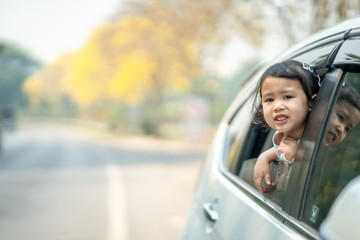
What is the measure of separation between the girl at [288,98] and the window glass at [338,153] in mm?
161

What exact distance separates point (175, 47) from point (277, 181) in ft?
106

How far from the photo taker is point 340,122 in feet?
5.28

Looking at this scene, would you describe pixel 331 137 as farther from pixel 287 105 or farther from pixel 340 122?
pixel 287 105

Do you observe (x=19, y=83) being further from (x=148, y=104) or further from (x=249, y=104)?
(x=249, y=104)

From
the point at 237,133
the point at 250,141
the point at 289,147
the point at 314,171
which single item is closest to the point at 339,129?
the point at 314,171

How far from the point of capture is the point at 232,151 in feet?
9.11

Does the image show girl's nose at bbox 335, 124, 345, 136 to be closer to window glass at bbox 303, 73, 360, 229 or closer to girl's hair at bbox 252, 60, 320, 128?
window glass at bbox 303, 73, 360, 229

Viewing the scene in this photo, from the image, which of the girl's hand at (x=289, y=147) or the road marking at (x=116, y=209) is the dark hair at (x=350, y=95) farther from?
the road marking at (x=116, y=209)

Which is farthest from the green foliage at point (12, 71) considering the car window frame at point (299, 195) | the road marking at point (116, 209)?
the car window frame at point (299, 195)

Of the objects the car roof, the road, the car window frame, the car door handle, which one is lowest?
the road

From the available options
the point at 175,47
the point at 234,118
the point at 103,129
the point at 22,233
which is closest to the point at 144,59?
the point at 175,47

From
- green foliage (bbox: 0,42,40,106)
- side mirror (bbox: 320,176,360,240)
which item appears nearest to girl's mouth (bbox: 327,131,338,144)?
side mirror (bbox: 320,176,360,240)

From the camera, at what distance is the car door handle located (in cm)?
236

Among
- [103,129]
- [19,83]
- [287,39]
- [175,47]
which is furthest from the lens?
[103,129]
